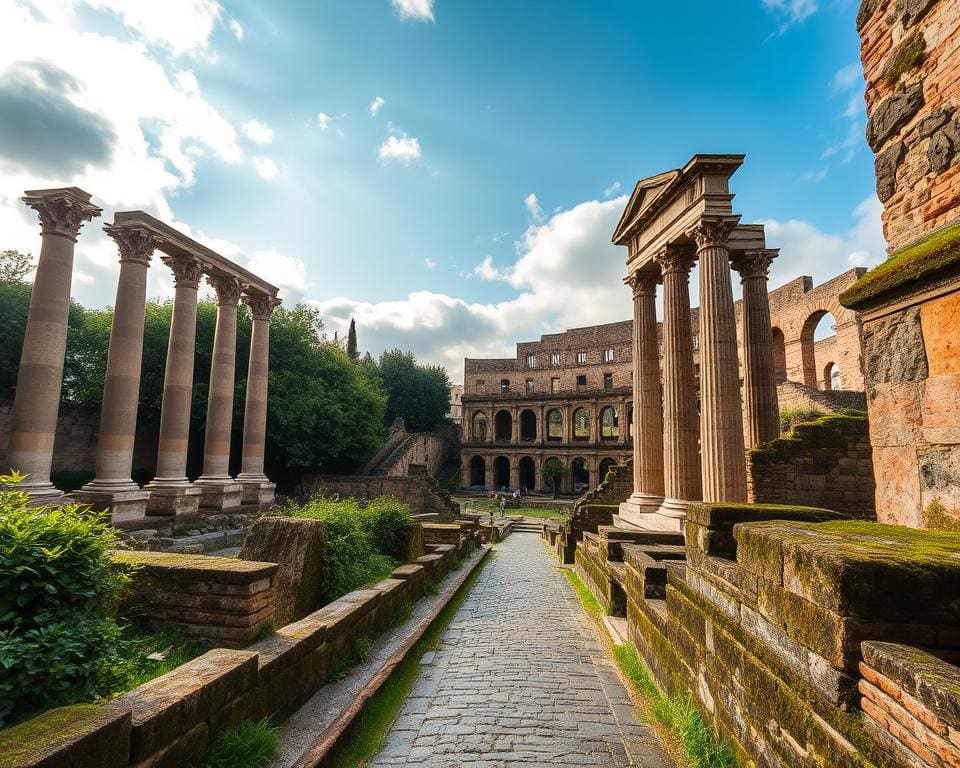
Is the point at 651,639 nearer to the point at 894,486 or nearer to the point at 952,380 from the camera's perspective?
the point at 894,486

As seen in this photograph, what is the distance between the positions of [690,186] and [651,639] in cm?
956

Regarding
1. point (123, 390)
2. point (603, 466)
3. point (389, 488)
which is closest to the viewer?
→ point (123, 390)

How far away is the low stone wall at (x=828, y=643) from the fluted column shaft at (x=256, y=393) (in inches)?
787

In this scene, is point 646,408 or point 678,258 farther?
point 646,408

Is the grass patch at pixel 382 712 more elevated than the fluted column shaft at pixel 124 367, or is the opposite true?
the fluted column shaft at pixel 124 367

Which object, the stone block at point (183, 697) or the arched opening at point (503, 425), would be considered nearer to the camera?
the stone block at point (183, 697)

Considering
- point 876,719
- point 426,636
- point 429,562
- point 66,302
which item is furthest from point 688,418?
point 66,302

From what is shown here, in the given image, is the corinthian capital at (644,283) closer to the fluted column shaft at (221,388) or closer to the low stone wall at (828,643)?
the low stone wall at (828,643)

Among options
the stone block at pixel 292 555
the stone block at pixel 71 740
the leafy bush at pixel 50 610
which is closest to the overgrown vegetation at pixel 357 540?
the stone block at pixel 292 555

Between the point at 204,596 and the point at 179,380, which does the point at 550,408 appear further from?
the point at 204,596

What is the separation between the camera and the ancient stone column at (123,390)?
13.1 metres

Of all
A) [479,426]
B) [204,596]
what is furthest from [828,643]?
[479,426]

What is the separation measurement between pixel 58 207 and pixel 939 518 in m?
17.7

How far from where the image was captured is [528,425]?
49469mm
